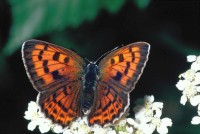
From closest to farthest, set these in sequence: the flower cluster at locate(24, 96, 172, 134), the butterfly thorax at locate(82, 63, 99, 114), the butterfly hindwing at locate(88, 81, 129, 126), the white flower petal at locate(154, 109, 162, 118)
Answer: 1. the butterfly hindwing at locate(88, 81, 129, 126)
2. the butterfly thorax at locate(82, 63, 99, 114)
3. the flower cluster at locate(24, 96, 172, 134)
4. the white flower petal at locate(154, 109, 162, 118)

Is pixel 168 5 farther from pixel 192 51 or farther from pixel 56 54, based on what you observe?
pixel 56 54

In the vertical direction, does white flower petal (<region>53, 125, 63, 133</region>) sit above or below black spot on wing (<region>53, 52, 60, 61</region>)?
below

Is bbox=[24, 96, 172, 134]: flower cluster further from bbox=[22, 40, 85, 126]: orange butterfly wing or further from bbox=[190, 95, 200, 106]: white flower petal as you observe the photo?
bbox=[190, 95, 200, 106]: white flower petal

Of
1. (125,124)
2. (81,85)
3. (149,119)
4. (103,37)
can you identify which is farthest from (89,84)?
(103,37)

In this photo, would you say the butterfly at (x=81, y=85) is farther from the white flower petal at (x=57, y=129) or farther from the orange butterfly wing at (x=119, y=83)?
the white flower petal at (x=57, y=129)

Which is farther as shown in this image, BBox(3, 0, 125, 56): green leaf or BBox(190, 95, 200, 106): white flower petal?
BBox(3, 0, 125, 56): green leaf

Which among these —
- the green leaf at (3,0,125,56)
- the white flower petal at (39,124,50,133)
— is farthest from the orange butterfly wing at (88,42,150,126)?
the green leaf at (3,0,125,56)

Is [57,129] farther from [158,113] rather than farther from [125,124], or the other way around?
[158,113]

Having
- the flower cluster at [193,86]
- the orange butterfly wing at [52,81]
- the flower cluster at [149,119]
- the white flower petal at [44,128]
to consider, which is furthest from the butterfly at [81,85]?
the flower cluster at [193,86]
